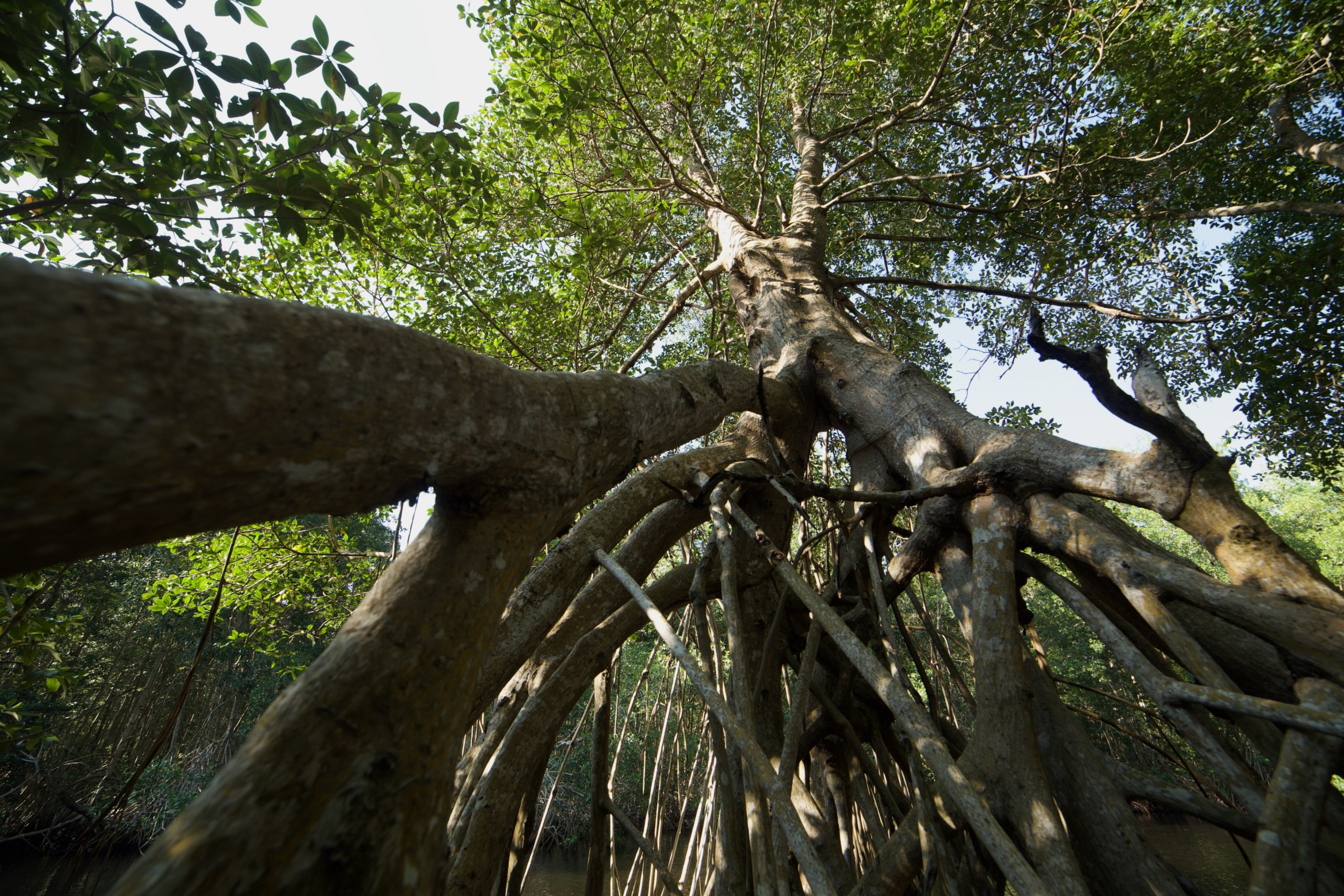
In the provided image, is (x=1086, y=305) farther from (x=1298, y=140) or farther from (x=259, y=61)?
(x=259, y=61)

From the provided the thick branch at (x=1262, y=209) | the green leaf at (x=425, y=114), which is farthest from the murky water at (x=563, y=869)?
the green leaf at (x=425, y=114)

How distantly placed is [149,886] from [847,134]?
6.25 metres

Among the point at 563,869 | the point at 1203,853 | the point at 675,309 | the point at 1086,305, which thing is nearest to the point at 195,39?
the point at 675,309

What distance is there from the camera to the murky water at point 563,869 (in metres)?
9.54

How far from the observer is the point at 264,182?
202 centimetres

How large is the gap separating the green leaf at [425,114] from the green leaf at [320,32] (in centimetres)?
31

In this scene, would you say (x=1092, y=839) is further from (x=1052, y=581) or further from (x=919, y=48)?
(x=919, y=48)

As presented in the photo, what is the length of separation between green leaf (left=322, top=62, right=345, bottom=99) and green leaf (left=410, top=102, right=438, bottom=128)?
0.74ft

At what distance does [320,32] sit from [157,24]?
0.40 meters

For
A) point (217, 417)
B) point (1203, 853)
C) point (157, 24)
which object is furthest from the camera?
point (1203, 853)

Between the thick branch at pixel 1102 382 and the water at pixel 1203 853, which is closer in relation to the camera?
the thick branch at pixel 1102 382

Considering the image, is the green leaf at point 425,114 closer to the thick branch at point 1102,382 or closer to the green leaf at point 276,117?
the green leaf at point 276,117

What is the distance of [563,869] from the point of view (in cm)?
1337

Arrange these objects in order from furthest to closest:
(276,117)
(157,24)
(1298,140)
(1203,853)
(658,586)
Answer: (1203,853) → (1298,140) → (658,586) → (276,117) → (157,24)
